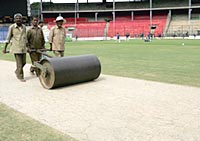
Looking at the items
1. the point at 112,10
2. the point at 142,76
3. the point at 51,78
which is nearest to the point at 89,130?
the point at 51,78

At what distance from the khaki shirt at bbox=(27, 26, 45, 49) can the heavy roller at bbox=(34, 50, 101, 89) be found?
199 cm

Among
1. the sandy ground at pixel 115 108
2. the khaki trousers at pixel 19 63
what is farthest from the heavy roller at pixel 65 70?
the khaki trousers at pixel 19 63

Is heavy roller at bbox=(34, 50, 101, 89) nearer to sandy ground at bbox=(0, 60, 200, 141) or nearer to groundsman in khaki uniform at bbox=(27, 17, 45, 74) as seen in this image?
sandy ground at bbox=(0, 60, 200, 141)

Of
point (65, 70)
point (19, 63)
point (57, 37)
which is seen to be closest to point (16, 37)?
point (19, 63)

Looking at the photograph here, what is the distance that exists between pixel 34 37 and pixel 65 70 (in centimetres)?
307

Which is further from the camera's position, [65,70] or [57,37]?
[57,37]

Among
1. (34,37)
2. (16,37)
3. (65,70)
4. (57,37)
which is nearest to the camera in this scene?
(65,70)

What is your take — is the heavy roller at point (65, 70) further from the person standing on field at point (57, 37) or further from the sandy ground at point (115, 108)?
the person standing on field at point (57, 37)

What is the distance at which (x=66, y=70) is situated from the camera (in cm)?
849

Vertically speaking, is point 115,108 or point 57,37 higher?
point 57,37

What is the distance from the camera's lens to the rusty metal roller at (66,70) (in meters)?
8.42

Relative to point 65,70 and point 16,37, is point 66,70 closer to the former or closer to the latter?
point 65,70

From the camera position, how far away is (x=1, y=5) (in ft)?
176

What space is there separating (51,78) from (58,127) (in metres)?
3.47
